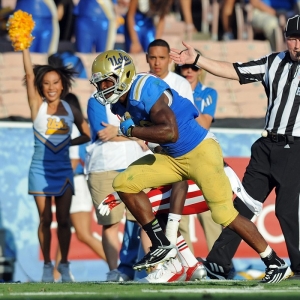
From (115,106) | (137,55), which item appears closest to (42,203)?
(115,106)

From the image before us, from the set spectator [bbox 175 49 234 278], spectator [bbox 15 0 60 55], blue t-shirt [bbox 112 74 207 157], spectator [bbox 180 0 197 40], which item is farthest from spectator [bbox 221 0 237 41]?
blue t-shirt [bbox 112 74 207 157]

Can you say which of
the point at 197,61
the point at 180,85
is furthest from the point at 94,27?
the point at 197,61

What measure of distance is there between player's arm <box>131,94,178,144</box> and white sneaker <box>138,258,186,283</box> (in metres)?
1.18

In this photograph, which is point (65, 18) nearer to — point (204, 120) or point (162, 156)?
point (204, 120)

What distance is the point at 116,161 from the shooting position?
7.64 meters

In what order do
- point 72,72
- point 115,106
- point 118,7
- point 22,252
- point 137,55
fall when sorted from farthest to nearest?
point 118,7
point 137,55
point 22,252
point 72,72
point 115,106

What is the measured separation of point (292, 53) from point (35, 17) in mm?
5007

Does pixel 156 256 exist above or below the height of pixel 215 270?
above

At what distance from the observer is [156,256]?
19.5ft

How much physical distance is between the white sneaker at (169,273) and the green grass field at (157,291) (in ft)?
2.00

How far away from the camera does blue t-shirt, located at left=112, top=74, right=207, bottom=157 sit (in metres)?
5.76

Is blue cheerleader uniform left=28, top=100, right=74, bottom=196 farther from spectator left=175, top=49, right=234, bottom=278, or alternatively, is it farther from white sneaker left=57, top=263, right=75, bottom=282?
spectator left=175, top=49, right=234, bottom=278

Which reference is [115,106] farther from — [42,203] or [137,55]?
[137,55]

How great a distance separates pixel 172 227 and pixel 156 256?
0.49 meters
